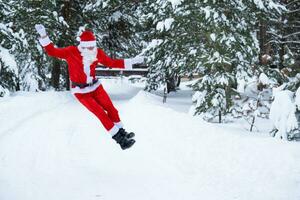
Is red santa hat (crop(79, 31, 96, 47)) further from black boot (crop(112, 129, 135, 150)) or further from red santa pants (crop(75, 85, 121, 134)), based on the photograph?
black boot (crop(112, 129, 135, 150))

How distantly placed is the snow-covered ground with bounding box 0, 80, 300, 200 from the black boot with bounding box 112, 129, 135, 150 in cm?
36

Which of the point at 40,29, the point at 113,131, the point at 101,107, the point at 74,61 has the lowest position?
the point at 113,131

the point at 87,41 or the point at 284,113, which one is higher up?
the point at 87,41

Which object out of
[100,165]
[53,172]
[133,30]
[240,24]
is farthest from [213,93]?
[133,30]

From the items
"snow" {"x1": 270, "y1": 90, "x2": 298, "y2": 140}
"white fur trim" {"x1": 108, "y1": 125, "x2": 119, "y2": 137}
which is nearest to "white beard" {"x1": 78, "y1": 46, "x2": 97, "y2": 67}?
"white fur trim" {"x1": 108, "y1": 125, "x2": 119, "y2": 137}

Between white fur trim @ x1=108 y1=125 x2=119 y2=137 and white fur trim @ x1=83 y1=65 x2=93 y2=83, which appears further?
white fur trim @ x1=83 y1=65 x2=93 y2=83

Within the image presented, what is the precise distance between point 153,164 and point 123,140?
644 mm

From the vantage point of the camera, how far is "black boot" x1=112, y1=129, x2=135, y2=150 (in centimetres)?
676

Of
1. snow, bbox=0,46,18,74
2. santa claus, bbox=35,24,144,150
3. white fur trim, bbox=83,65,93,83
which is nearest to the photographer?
santa claus, bbox=35,24,144,150

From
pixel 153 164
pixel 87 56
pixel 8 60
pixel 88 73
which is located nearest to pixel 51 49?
pixel 87 56

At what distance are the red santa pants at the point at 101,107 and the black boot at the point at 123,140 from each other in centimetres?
9

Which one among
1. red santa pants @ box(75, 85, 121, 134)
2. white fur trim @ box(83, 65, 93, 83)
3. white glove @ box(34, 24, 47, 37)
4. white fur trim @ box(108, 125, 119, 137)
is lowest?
white fur trim @ box(108, 125, 119, 137)

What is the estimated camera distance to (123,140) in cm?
682

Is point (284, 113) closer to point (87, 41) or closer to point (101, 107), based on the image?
point (101, 107)
